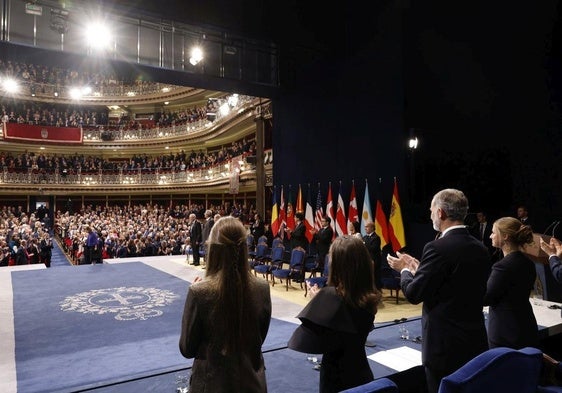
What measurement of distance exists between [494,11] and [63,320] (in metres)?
8.63

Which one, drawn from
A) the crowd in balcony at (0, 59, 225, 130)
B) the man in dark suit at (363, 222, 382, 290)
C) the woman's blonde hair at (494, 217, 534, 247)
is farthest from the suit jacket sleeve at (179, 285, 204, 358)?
the crowd in balcony at (0, 59, 225, 130)

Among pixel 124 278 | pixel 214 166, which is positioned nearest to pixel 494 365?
pixel 124 278

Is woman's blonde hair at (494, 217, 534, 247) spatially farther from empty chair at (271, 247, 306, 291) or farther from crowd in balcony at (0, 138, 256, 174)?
crowd in balcony at (0, 138, 256, 174)

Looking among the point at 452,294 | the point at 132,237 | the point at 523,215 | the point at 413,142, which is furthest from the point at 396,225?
the point at 132,237

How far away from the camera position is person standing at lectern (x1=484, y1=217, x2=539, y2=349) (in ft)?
8.34

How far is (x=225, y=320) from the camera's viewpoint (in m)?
1.59

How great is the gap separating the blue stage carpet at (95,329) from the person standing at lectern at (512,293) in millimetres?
1892

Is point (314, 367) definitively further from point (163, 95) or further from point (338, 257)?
point (163, 95)

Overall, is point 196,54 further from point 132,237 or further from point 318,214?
point 132,237

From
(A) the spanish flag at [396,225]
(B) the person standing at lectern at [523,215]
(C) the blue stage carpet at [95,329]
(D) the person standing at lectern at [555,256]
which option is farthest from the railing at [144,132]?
(D) the person standing at lectern at [555,256]

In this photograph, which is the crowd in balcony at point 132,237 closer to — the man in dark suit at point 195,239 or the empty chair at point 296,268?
the man in dark suit at point 195,239

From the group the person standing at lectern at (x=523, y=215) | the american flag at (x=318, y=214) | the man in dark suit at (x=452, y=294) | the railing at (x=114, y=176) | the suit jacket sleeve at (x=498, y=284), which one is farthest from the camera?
the railing at (x=114, y=176)

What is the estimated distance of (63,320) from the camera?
19.5 feet

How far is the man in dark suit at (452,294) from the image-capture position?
2.08 m
